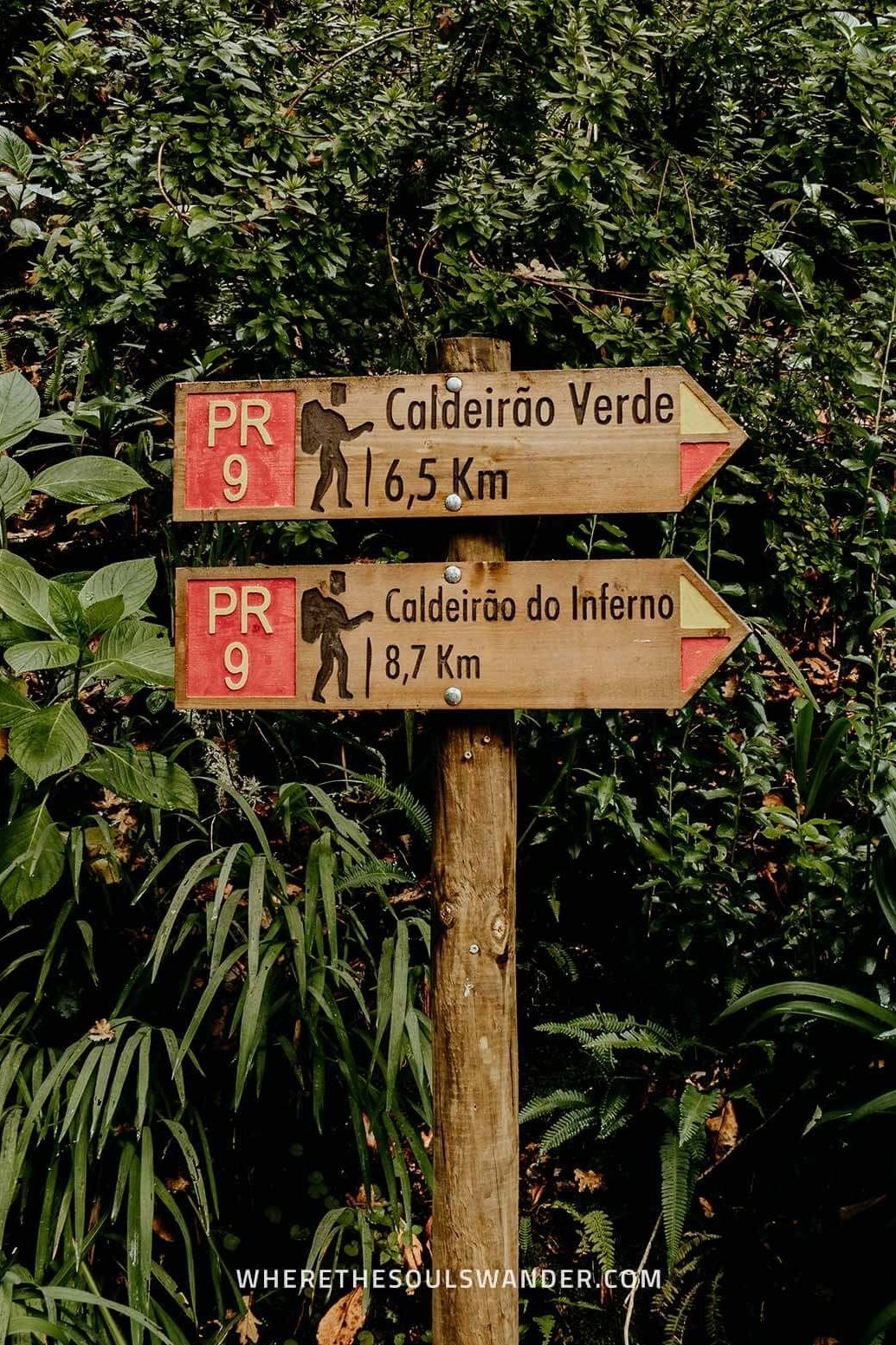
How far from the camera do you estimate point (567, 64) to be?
241cm

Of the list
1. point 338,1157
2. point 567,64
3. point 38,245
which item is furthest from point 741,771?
point 38,245

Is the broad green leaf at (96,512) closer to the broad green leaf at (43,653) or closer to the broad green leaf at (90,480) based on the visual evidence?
the broad green leaf at (90,480)

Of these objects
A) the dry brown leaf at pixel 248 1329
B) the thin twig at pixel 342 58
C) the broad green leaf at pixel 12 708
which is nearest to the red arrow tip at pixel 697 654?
A: the broad green leaf at pixel 12 708

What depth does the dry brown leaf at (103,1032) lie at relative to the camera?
7.20 feet

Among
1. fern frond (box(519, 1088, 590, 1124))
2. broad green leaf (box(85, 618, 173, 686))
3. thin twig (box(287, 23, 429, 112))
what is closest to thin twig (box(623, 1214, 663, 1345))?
fern frond (box(519, 1088, 590, 1124))

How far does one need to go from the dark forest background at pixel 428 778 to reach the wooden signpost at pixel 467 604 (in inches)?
17.6

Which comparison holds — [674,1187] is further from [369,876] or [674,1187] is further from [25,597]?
[25,597]

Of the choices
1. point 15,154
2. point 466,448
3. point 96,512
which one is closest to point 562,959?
point 466,448

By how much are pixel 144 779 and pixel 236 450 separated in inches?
32.5

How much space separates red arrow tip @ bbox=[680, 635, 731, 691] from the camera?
164 centimetres

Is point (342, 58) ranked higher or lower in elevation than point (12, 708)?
higher

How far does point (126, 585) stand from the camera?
226 centimetres

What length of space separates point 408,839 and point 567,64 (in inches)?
77.1

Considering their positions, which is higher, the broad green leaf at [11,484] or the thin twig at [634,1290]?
the broad green leaf at [11,484]
